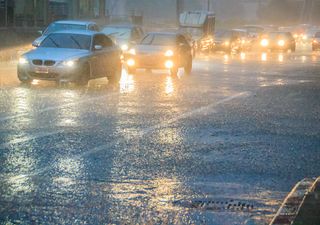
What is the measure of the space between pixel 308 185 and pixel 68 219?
262 cm

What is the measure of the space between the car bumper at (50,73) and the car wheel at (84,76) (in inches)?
6.7

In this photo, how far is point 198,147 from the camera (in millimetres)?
10797

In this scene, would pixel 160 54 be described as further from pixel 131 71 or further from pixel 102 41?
pixel 102 41

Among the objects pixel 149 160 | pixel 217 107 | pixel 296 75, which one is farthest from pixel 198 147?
pixel 296 75

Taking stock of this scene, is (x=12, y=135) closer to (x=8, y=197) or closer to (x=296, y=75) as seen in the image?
(x=8, y=197)

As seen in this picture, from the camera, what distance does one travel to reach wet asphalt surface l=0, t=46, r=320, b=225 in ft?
23.6

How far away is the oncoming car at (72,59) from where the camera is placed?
64.8ft

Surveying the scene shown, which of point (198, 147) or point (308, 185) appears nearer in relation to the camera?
point (308, 185)

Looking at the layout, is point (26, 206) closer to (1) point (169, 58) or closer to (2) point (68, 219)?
(2) point (68, 219)

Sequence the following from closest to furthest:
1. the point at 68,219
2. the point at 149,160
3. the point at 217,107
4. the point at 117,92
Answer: the point at 68,219, the point at 149,160, the point at 217,107, the point at 117,92

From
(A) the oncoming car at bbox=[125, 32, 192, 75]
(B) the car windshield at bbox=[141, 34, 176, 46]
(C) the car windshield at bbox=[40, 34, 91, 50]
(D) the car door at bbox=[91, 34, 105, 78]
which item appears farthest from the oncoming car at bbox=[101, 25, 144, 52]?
(C) the car windshield at bbox=[40, 34, 91, 50]

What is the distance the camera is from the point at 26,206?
7191mm

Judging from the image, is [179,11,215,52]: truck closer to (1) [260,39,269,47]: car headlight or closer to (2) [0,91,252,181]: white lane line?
(1) [260,39,269,47]: car headlight

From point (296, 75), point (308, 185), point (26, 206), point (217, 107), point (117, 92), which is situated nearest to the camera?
point (26, 206)
